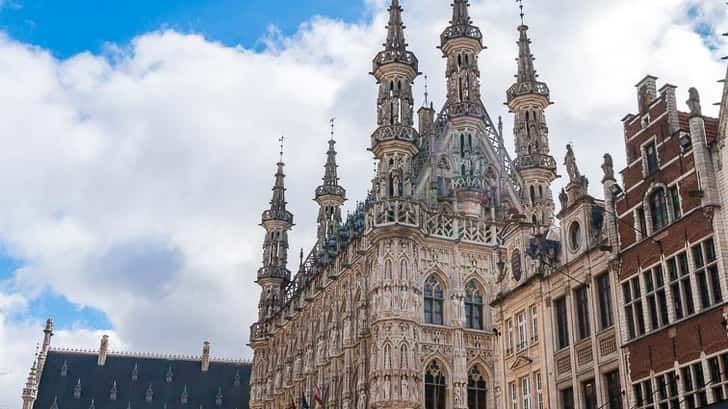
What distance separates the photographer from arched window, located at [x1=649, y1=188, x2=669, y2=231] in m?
23.6

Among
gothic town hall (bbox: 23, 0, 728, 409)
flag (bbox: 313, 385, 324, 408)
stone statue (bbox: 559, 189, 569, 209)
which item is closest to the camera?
gothic town hall (bbox: 23, 0, 728, 409)

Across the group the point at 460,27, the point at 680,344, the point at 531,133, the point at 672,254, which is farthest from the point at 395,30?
the point at 680,344

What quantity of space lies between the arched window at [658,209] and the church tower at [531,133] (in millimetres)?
16894

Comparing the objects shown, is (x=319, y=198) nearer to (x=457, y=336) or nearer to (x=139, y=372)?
(x=457, y=336)

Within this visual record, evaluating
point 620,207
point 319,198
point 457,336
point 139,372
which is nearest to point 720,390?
point 620,207

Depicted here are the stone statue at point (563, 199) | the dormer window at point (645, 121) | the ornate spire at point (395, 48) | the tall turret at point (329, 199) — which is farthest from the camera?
the tall turret at point (329, 199)

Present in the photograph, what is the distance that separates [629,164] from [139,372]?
224ft

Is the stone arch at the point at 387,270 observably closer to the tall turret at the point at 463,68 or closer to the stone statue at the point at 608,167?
the tall turret at the point at 463,68

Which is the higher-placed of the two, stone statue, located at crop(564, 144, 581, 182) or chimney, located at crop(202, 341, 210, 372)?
chimney, located at crop(202, 341, 210, 372)

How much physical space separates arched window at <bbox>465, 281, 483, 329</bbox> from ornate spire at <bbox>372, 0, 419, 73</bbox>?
1234cm

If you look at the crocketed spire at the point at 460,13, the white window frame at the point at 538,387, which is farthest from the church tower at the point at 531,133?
the white window frame at the point at 538,387

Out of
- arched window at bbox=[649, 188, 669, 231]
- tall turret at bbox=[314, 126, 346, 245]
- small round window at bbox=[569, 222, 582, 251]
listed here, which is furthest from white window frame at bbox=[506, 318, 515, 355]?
tall turret at bbox=[314, 126, 346, 245]

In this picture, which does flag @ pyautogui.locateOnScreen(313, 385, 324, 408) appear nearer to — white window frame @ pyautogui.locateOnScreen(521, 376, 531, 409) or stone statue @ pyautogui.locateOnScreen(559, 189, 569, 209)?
white window frame @ pyautogui.locateOnScreen(521, 376, 531, 409)

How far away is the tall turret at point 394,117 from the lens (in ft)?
139
